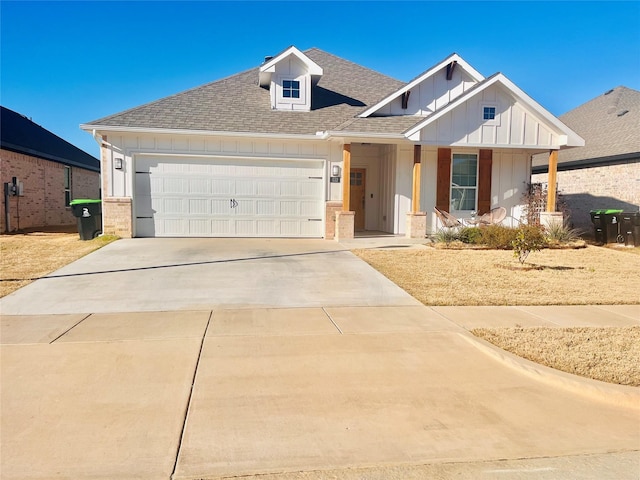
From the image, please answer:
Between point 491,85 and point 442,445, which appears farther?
point 491,85

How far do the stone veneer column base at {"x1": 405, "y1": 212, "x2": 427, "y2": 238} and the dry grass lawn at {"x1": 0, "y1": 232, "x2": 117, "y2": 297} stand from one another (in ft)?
29.5

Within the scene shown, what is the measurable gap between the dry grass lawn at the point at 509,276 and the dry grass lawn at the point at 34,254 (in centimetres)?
666

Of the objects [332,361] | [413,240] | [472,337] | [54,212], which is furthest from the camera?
[54,212]

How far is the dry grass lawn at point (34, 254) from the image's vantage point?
343 inches

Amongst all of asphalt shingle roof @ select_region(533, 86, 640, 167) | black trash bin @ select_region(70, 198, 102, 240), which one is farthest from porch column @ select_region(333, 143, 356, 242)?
asphalt shingle roof @ select_region(533, 86, 640, 167)

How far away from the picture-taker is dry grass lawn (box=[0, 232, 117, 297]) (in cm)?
871

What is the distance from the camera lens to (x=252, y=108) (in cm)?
1611

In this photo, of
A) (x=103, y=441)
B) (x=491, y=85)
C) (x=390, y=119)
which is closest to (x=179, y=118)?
(x=390, y=119)

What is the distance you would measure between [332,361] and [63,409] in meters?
2.41

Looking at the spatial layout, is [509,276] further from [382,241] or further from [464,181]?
[464,181]

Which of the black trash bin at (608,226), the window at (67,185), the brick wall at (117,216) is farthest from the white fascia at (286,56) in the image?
the window at (67,185)

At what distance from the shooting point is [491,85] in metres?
15.0

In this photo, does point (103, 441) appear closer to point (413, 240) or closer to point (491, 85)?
point (413, 240)

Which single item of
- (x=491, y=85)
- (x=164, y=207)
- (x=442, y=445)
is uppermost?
(x=491, y=85)
